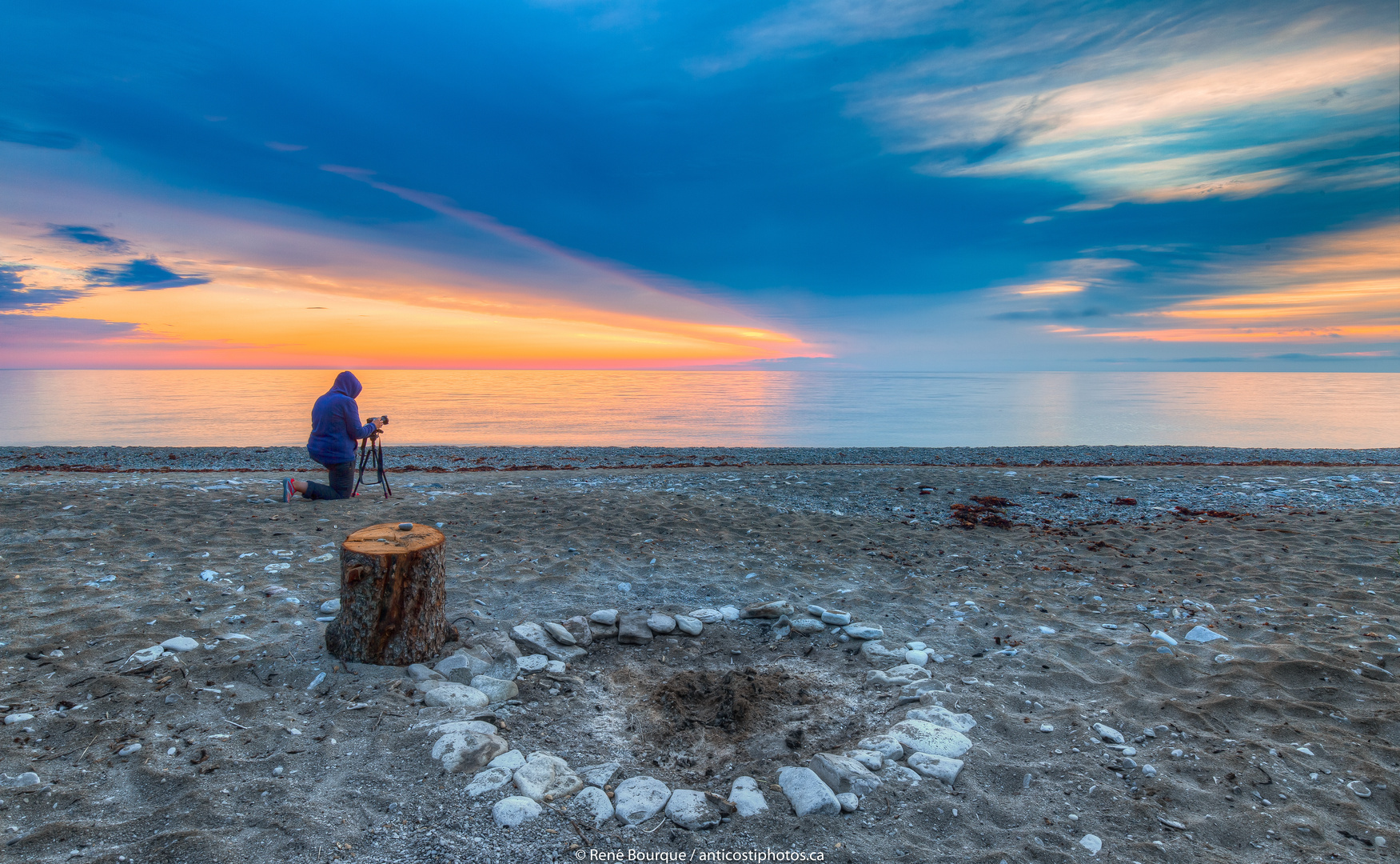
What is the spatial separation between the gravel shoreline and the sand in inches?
430

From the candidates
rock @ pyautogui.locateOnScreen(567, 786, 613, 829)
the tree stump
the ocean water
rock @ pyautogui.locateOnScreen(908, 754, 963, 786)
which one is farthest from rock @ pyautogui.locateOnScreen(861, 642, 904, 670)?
the ocean water

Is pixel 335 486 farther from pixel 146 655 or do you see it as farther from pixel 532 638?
pixel 532 638

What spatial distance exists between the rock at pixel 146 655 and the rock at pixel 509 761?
2681 millimetres

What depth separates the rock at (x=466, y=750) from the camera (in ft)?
11.4

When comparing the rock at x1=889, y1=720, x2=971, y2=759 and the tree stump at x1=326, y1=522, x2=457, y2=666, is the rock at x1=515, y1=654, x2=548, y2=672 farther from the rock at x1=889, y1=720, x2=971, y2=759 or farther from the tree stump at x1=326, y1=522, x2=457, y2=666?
the rock at x1=889, y1=720, x2=971, y2=759

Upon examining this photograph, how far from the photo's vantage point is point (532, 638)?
16.8ft

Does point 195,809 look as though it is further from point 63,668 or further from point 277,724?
point 63,668

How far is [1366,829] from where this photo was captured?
3.00m

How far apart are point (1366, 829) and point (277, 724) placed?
5.69 metres

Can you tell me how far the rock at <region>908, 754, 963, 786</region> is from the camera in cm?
344

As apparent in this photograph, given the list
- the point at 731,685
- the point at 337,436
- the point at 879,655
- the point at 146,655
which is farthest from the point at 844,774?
the point at 337,436

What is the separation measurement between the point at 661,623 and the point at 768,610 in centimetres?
102

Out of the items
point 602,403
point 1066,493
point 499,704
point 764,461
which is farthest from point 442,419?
point 499,704

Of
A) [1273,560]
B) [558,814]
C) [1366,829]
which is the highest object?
[1273,560]
